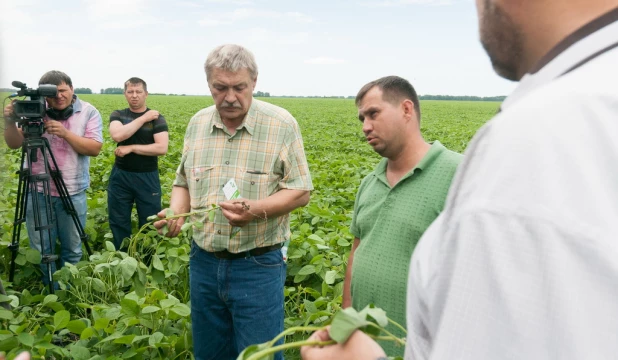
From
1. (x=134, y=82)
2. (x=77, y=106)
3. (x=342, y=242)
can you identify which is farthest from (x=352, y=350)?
(x=134, y=82)

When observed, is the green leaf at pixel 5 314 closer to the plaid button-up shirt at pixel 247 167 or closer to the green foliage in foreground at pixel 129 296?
the green foliage in foreground at pixel 129 296

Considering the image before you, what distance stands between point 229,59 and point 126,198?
2672 millimetres

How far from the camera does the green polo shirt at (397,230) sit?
1.88m

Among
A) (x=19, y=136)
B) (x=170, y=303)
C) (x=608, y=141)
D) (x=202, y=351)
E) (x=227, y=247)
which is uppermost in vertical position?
(x=608, y=141)

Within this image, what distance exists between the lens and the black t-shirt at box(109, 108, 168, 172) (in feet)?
14.4

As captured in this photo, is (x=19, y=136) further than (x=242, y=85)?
Yes

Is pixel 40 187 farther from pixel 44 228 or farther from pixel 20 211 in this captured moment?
pixel 44 228

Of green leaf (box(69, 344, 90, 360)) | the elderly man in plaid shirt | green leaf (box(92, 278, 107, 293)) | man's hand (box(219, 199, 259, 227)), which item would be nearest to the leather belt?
the elderly man in plaid shirt

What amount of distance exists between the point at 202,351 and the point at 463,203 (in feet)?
7.02

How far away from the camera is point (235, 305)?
Result: 226 centimetres

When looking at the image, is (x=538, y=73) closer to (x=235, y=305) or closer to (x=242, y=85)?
(x=242, y=85)

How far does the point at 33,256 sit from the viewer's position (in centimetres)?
365

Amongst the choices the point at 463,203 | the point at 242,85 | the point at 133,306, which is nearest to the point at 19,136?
the point at 133,306

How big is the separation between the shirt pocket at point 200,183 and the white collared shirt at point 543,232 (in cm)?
189
